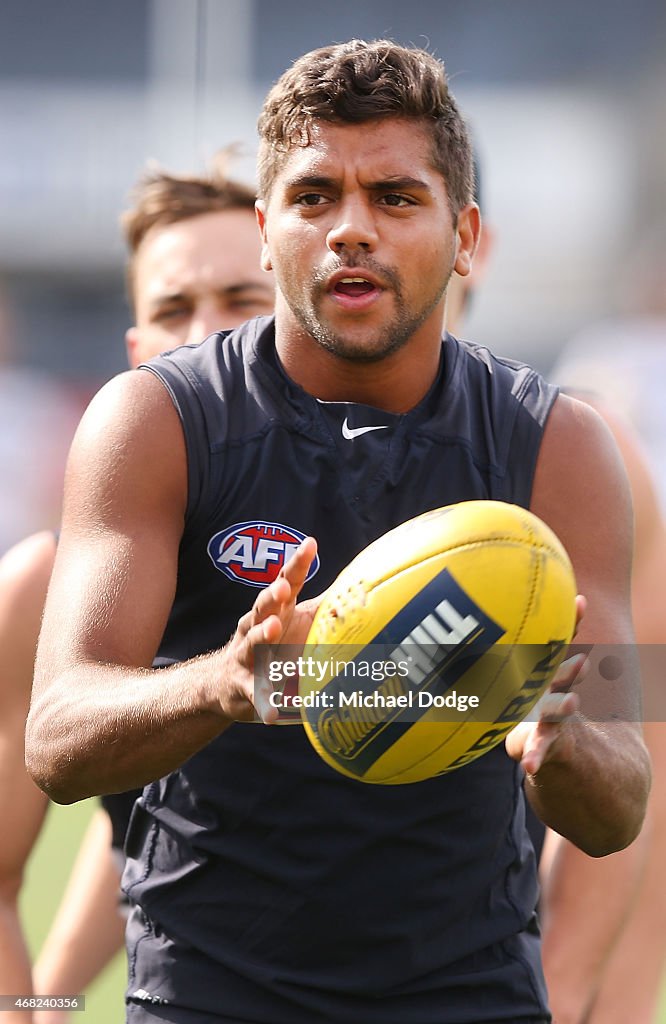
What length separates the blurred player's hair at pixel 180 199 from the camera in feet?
15.8

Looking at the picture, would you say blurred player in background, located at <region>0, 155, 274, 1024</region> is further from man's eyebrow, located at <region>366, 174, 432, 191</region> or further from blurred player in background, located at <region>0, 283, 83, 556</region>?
blurred player in background, located at <region>0, 283, 83, 556</region>

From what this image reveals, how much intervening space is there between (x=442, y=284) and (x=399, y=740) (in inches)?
40.9

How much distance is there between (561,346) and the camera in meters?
17.9

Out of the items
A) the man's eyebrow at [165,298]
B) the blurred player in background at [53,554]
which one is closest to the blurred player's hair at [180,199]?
the blurred player in background at [53,554]

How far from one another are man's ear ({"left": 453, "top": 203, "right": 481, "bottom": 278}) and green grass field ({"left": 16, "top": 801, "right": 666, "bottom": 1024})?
2.21m

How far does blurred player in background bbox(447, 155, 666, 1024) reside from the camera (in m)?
3.97

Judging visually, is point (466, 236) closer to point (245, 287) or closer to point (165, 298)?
point (245, 287)

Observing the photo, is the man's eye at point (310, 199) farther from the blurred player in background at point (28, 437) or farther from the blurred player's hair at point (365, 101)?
the blurred player in background at point (28, 437)

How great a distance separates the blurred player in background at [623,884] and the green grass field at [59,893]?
17 cm

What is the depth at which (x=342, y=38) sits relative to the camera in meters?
18.3

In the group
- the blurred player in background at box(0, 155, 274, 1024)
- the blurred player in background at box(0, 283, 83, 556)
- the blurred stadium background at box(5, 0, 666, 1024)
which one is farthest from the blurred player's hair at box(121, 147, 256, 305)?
the blurred stadium background at box(5, 0, 666, 1024)

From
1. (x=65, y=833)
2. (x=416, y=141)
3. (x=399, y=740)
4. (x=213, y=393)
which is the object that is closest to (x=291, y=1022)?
(x=399, y=740)

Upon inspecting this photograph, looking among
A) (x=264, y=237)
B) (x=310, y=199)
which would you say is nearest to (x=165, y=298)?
(x=264, y=237)

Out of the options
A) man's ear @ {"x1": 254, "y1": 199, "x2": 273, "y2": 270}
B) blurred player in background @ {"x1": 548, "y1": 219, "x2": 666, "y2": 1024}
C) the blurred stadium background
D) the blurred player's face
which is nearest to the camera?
man's ear @ {"x1": 254, "y1": 199, "x2": 273, "y2": 270}
